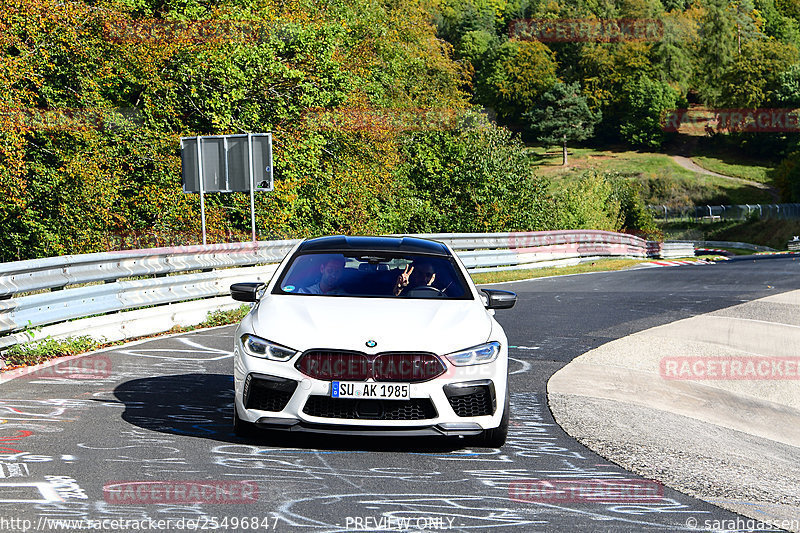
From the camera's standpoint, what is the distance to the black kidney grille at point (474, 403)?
6.14 meters

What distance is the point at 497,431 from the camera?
6.44 m

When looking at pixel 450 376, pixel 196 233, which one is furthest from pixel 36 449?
pixel 196 233

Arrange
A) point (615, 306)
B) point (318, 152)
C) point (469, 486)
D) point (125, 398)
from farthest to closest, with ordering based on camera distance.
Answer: point (318, 152) → point (615, 306) → point (125, 398) → point (469, 486)

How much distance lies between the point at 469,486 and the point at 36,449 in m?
2.79

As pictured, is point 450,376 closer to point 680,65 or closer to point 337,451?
point 337,451

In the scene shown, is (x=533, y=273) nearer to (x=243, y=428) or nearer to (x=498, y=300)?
(x=498, y=300)

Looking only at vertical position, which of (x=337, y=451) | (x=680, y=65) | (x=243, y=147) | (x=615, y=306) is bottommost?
(x=615, y=306)

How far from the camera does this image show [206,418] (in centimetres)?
731

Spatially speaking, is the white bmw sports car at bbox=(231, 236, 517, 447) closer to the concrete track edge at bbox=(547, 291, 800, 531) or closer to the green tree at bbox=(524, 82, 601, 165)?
the concrete track edge at bbox=(547, 291, 800, 531)

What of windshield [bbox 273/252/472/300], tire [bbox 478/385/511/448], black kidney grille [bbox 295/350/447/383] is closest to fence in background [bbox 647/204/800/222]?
windshield [bbox 273/252/472/300]

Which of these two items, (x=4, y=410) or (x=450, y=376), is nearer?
(x=450, y=376)

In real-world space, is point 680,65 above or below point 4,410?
above

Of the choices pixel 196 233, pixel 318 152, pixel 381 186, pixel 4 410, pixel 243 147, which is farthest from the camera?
pixel 381 186

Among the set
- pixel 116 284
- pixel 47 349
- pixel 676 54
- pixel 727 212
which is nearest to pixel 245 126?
pixel 116 284
